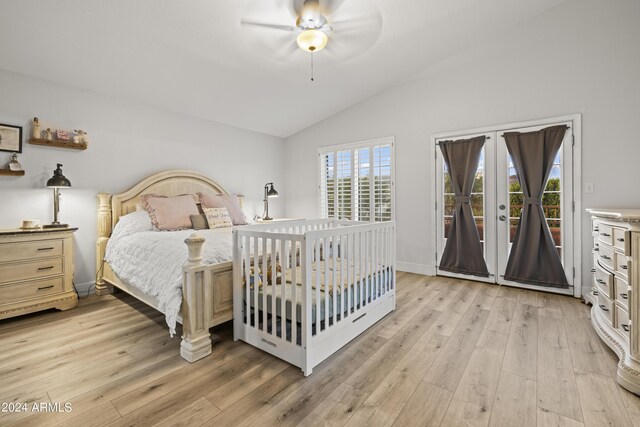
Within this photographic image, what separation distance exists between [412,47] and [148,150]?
339cm

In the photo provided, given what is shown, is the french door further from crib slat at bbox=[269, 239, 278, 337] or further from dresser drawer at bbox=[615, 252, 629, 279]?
crib slat at bbox=[269, 239, 278, 337]

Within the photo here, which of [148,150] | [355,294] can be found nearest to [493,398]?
[355,294]

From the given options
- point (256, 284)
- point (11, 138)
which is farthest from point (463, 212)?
point (11, 138)

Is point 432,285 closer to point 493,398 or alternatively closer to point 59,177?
point 493,398

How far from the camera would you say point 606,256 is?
7.32 feet

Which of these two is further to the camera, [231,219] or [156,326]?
[231,219]

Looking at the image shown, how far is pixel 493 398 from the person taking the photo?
5.12 ft

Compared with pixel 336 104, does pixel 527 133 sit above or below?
below

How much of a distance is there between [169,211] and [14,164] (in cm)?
136

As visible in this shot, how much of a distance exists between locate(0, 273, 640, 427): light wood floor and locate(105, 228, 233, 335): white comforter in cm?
35

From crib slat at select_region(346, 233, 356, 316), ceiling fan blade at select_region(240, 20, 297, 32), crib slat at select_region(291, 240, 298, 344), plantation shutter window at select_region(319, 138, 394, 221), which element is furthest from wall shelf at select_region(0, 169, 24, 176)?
plantation shutter window at select_region(319, 138, 394, 221)

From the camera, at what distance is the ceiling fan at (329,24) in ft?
7.94

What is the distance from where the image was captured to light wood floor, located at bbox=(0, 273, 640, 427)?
56.7 inches

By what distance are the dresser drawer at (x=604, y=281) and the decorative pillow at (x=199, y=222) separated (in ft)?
11.9
